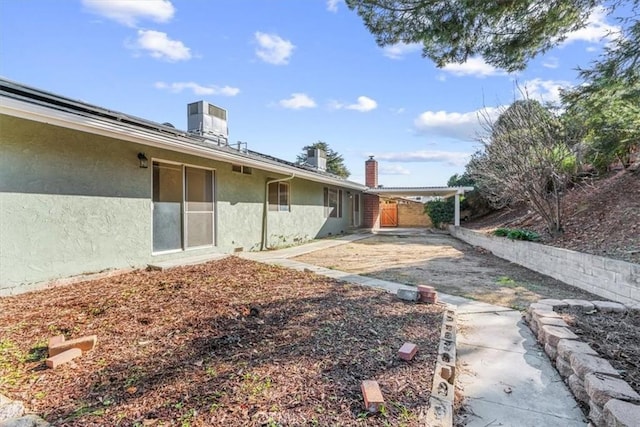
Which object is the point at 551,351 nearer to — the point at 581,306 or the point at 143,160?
the point at 581,306

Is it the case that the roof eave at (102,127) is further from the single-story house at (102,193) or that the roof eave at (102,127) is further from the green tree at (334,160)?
the green tree at (334,160)

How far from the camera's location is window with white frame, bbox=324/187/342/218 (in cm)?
1504

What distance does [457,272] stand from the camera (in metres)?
7.10

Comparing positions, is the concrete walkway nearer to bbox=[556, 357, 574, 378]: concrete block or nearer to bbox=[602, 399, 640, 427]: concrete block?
bbox=[556, 357, 574, 378]: concrete block

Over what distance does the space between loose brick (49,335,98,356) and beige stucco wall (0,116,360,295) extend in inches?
107

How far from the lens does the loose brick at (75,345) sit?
2.66 m

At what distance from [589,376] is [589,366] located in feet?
0.45

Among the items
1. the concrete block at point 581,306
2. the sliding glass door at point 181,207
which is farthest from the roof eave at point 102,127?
the concrete block at point 581,306

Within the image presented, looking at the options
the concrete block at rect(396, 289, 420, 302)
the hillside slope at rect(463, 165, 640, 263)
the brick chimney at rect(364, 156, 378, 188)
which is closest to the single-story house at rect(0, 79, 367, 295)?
the concrete block at rect(396, 289, 420, 302)

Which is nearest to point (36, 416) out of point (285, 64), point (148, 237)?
point (148, 237)

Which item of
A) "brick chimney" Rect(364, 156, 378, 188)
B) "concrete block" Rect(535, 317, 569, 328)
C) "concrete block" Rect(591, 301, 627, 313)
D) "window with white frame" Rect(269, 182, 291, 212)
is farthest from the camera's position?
"brick chimney" Rect(364, 156, 378, 188)

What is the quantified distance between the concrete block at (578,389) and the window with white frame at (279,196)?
8.88 metres

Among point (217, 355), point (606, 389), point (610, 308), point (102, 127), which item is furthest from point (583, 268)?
point (102, 127)

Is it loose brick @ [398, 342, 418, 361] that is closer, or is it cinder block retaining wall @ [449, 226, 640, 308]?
loose brick @ [398, 342, 418, 361]
